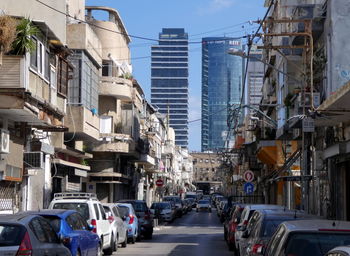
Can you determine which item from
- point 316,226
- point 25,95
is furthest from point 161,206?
point 316,226

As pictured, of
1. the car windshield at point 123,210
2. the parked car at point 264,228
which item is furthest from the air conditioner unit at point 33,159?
the parked car at point 264,228

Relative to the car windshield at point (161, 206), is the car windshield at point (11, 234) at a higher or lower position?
higher

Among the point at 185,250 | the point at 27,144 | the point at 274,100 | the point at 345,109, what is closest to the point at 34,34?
the point at 27,144

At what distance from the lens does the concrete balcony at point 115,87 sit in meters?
44.2

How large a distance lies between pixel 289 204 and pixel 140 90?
23244mm

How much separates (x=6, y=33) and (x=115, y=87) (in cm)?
2466

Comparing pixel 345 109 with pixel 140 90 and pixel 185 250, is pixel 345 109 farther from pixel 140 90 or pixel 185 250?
pixel 140 90

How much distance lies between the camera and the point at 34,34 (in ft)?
75.7

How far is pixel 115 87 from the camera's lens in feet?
147

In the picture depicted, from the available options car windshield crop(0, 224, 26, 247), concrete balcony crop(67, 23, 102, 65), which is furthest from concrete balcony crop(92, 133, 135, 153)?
car windshield crop(0, 224, 26, 247)

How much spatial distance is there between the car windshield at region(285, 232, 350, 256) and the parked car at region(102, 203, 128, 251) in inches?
535

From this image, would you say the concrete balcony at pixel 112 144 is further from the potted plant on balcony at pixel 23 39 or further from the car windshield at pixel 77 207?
the car windshield at pixel 77 207

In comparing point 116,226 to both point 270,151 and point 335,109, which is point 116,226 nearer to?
point 335,109

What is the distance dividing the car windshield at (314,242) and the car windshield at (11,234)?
4.34 m
